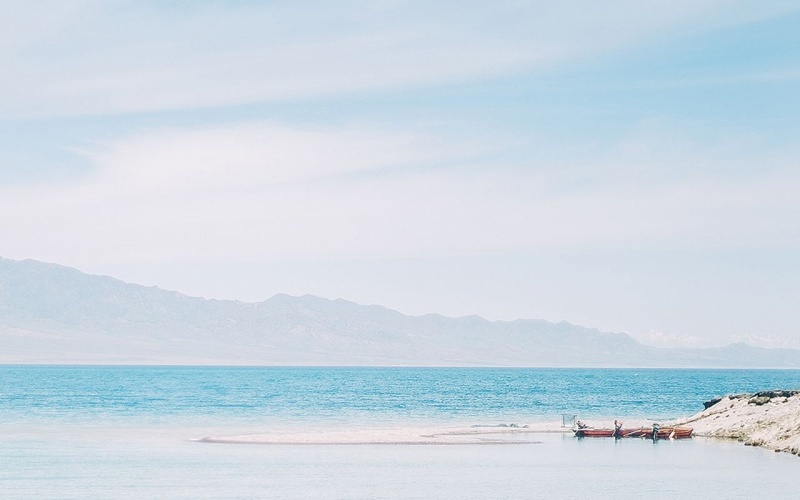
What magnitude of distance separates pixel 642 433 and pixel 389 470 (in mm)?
24489

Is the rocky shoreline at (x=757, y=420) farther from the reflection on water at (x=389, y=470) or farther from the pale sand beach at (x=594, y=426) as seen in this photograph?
the reflection on water at (x=389, y=470)

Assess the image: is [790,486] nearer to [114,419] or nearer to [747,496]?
[747,496]

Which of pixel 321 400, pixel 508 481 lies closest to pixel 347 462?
pixel 508 481

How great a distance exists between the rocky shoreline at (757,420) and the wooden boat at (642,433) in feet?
7.65

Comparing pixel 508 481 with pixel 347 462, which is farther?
pixel 347 462

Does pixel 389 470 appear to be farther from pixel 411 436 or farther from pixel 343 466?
pixel 411 436

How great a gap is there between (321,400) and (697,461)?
78197 millimetres

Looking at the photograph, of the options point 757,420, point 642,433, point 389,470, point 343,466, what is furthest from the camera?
point 642,433

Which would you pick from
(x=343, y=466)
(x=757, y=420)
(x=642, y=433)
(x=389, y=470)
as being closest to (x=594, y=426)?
(x=642, y=433)

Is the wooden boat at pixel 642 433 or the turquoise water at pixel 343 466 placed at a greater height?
the wooden boat at pixel 642 433

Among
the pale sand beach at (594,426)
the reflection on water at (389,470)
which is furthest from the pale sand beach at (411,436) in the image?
the reflection on water at (389,470)

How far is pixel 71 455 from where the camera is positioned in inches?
2280

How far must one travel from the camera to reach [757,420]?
69625mm

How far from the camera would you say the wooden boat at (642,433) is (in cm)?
6925
